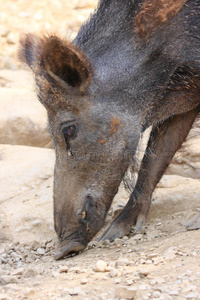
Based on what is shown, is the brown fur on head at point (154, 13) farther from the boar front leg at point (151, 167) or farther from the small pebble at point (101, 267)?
the small pebble at point (101, 267)

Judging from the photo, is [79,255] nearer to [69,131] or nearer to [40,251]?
[40,251]

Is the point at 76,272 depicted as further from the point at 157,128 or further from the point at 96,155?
the point at 157,128

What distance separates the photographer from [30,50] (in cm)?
487

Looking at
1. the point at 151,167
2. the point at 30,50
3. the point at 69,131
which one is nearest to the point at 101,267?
the point at 69,131

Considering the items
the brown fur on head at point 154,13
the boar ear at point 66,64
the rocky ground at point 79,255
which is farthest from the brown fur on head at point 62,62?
the brown fur on head at point 154,13

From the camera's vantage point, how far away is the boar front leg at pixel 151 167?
17.0ft

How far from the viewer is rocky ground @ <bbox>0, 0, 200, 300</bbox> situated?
3.29 metres

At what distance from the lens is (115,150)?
4543 millimetres

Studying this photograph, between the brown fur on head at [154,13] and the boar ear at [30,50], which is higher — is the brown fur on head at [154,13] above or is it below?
above

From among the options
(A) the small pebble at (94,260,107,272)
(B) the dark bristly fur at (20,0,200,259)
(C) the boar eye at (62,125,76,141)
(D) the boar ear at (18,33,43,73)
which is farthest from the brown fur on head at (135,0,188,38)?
(A) the small pebble at (94,260,107,272)

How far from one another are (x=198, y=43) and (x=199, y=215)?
1.56 m

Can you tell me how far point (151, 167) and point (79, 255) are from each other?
1.20m

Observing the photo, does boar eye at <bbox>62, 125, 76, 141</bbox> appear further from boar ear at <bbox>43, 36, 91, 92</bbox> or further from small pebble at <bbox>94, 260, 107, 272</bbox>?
small pebble at <bbox>94, 260, 107, 272</bbox>

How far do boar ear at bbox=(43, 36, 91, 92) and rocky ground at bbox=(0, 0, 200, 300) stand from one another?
29 centimetres
